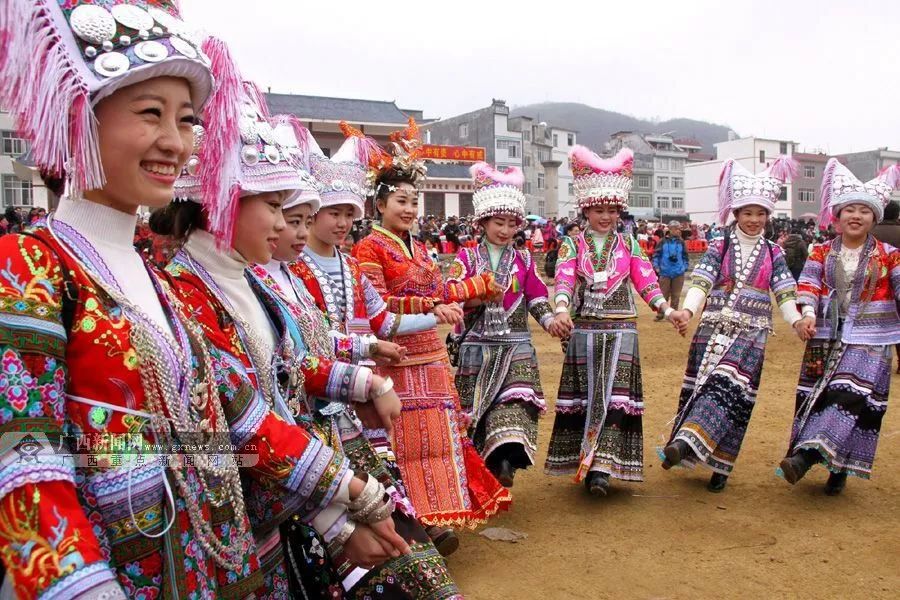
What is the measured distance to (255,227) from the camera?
232 centimetres

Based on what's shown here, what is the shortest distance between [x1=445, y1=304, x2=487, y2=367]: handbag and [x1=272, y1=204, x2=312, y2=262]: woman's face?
7.49 ft

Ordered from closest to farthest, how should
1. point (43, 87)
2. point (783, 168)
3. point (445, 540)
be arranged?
1. point (43, 87)
2. point (445, 540)
3. point (783, 168)

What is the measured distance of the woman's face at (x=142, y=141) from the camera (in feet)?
5.44

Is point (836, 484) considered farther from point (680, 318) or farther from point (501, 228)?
point (501, 228)

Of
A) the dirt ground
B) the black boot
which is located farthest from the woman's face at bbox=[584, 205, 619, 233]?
the black boot

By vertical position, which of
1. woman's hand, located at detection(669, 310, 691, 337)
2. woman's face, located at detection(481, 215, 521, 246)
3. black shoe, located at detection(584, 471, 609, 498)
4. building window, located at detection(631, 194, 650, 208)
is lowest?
black shoe, located at detection(584, 471, 609, 498)

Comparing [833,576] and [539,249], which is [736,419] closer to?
[833,576]

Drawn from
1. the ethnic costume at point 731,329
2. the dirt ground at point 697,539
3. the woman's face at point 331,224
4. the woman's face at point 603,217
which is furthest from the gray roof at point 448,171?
the woman's face at point 331,224

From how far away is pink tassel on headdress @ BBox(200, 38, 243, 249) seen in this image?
201cm

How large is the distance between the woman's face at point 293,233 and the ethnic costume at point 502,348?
2.11 metres

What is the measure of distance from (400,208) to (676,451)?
241 centimetres

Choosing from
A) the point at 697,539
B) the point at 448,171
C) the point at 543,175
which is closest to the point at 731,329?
the point at 697,539

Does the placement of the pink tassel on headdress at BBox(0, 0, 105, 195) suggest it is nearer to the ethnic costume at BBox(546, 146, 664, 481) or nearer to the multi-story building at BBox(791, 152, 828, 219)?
the ethnic costume at BBox(546, 146, 664, 481)

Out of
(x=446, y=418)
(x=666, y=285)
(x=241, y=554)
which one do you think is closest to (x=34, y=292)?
(x=241, y=554)
